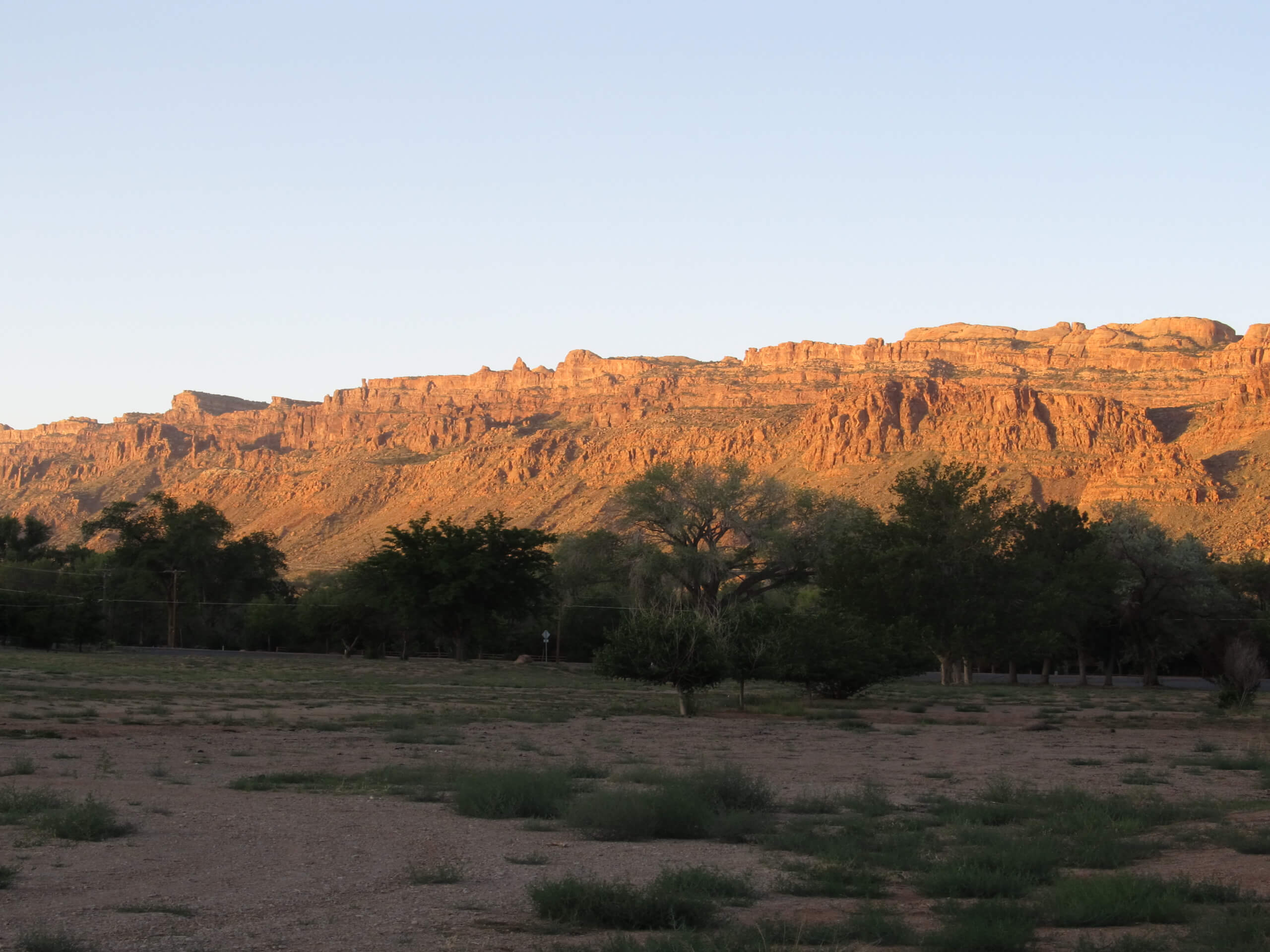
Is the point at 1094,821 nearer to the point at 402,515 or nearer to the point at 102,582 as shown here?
the point at 102,582

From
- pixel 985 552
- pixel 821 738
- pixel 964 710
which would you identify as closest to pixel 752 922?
pixel 821 738

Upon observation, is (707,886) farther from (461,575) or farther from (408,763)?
(461,575)

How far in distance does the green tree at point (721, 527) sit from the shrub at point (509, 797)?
42.7 meters

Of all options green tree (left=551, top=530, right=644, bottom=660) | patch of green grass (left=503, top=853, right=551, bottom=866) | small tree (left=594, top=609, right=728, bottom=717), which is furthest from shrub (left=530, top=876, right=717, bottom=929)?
green tree (left=551, top=530, right=644, bottom=660)

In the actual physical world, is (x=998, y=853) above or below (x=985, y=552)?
below

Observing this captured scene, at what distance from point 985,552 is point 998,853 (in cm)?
4406

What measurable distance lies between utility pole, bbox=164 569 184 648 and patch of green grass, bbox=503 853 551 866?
72071 millimetres

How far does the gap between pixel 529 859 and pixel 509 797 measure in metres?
3.43

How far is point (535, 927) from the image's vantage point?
912 centimetres

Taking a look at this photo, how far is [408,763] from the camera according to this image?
805 inches

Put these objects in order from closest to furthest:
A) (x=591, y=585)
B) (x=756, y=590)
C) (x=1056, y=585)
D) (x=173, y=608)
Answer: (x=1056, y=585) < (x=756, y=590) < (x=591, y=585) < (x=173, y=608)

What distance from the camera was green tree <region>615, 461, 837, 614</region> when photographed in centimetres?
5919

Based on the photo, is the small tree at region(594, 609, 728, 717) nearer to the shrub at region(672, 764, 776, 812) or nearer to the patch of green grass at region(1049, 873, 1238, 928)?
the shrub at region(672, 764, 776, 812)

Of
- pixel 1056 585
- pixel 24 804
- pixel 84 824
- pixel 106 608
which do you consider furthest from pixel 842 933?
pixel 106 608
